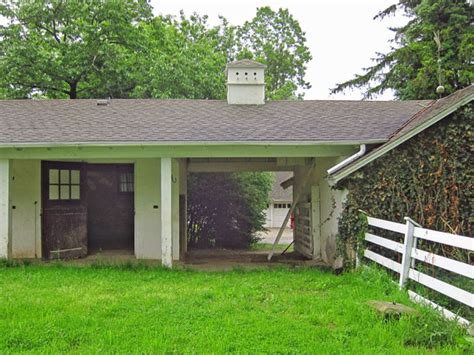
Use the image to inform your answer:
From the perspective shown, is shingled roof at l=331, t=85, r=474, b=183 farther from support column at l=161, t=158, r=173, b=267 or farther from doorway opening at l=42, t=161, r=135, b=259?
doorway opening at l=42, t=161, r=135, b=259

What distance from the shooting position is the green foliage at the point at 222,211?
13883 mm

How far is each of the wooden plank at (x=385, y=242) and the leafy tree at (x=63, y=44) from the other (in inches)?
511

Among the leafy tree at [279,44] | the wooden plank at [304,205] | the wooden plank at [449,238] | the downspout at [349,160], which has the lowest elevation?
the wooden plank at [449,238]

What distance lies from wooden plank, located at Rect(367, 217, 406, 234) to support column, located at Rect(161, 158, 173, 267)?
11.8 feet

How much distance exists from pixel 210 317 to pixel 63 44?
15.3m

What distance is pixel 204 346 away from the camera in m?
3.80

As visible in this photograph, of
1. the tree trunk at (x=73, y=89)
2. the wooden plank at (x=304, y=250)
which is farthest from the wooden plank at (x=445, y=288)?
the tree trunk at (x=73, y=89)

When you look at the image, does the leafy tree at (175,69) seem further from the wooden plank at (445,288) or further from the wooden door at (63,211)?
the wooden plank at (445,288)

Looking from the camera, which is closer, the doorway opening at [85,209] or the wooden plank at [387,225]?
the wooden plank at [387,225]

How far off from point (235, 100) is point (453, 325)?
8.06 m

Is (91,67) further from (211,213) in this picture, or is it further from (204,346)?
(204,346)

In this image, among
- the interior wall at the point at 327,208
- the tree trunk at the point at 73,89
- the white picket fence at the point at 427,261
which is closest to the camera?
the white picket fence at the point at 427,261

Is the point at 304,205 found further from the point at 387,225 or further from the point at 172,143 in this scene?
the point at 387,225

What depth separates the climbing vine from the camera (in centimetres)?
671
